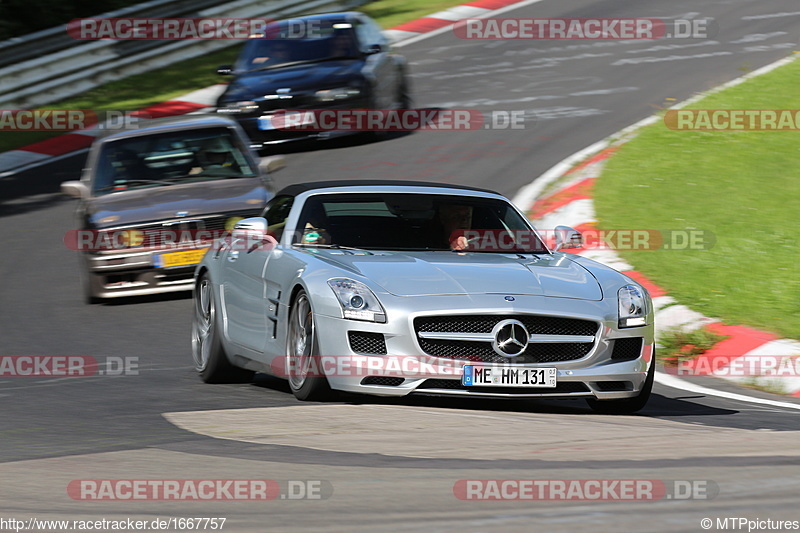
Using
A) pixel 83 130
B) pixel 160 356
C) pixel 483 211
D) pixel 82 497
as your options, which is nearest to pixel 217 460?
pixel 82 497

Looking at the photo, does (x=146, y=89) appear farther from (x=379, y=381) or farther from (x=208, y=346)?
(x=379, y=381)

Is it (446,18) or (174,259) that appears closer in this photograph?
(174,259)

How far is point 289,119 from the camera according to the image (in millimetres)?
18078

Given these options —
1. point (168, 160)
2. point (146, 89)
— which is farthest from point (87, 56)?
point (168, 160)

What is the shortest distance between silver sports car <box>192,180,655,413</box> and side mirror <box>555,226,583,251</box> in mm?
10

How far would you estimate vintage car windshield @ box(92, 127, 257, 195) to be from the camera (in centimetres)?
1320

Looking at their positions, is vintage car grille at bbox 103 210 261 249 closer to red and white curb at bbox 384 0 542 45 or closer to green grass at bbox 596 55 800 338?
green grass at bbox 596 55 800 338

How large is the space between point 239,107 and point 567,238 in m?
10.0

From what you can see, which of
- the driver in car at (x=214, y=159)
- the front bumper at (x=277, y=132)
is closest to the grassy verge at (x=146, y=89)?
the front bumper at (x=277, y=132)

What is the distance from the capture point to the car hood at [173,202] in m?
12.6

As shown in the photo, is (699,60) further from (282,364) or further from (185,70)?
(282,364)

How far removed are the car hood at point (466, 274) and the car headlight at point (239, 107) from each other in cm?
1002

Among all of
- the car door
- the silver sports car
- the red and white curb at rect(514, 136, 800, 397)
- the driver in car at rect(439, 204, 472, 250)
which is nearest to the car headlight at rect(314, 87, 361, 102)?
the red and white curb at rect(514, 136, 800, 397)

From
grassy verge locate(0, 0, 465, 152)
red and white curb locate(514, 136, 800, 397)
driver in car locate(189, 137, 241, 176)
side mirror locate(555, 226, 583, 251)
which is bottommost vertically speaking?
grassy verge locate(0, 0, 465, 152)
